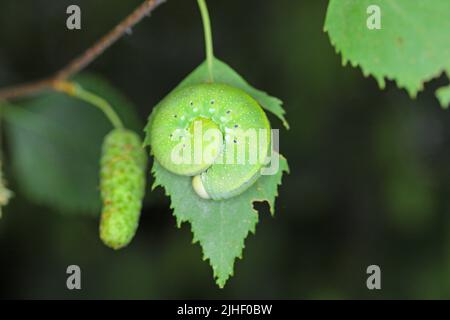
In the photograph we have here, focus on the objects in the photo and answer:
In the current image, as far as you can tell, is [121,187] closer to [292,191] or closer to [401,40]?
[401,40]

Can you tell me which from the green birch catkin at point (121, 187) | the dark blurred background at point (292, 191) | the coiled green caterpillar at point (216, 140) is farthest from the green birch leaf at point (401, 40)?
the dark blurred background at point (292, 191)

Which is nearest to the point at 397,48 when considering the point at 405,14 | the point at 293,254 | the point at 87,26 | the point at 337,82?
the point at 405,14

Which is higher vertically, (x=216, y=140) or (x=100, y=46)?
(x=100, y=46)

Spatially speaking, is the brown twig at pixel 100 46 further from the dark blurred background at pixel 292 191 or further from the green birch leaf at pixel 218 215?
the dark blurred background at pixel 292 191

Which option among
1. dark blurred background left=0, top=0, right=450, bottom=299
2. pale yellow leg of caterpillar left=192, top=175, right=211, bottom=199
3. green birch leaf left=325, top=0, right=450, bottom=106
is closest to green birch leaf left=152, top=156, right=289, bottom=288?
pale yellow leg of caterpillar left=192, top=175, right=211, bottom=199

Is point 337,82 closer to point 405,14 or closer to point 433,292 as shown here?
point 433,292

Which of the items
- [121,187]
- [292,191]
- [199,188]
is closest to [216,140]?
[199,188]
